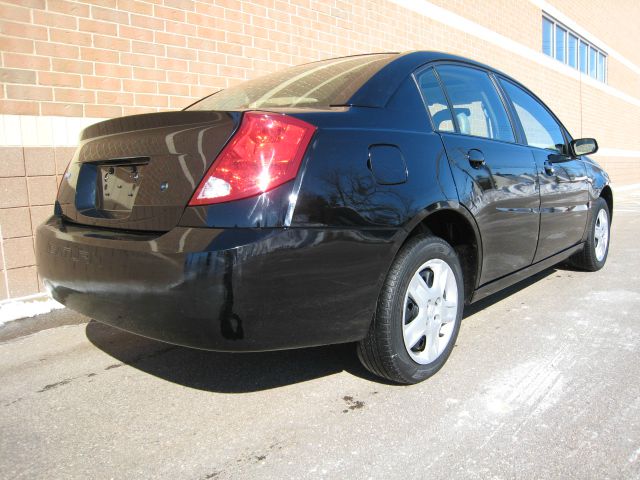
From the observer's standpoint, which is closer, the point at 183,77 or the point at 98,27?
the point at 98,27

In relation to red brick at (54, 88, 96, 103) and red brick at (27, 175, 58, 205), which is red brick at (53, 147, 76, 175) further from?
red brick at (54, 88, 96, 103)

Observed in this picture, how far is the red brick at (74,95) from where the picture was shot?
13.9ft

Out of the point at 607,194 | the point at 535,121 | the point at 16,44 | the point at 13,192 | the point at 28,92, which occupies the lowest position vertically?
the point at 607,194

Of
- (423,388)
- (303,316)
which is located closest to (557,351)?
(423,388)

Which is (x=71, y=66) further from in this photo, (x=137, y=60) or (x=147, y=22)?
(x=147, y=22)

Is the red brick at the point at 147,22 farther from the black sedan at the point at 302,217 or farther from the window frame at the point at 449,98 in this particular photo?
the window frame at the point at 449,98

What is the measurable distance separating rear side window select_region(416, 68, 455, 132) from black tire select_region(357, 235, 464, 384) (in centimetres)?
64

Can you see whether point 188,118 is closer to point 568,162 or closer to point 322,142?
point 322,142

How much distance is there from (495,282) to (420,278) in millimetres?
821

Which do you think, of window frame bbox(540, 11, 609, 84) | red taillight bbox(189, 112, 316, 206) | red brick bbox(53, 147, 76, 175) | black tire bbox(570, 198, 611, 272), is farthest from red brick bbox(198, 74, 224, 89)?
A: window frame bbox(540, 11, 609, 84)

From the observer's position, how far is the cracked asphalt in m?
1.92

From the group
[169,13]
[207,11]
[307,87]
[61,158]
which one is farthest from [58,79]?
[307,87]

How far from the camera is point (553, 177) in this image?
367 cm

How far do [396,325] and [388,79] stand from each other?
1182 millimetres
